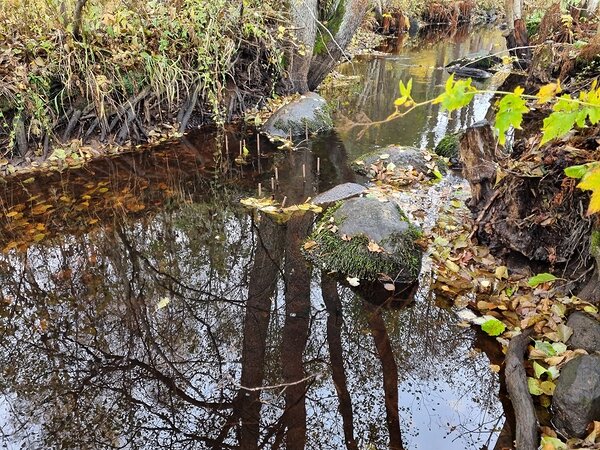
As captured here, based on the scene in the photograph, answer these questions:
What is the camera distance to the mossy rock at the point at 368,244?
4.35m

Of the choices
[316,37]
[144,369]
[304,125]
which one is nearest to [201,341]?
[144,369]

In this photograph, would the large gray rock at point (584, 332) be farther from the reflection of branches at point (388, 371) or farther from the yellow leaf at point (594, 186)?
the yellow leaf at point (594, 186)

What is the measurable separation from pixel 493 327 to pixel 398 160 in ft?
11.5

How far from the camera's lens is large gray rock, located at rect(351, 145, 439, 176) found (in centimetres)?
663

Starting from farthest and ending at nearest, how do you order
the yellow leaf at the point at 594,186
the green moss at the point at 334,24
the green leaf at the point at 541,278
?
the green moss at the point at 334,24, the green leaf at the point at 541,278, the yellow leaf at the point at 594,186

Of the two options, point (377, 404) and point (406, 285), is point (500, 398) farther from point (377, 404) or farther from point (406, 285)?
point (406, 285)

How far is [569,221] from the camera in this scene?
151 inches

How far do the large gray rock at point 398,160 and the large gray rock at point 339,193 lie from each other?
2.58 ft

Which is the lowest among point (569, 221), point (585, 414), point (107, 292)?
point (107, 292)

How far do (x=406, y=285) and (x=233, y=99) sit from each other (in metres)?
5.71

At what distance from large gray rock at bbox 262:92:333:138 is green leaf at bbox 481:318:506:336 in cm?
520

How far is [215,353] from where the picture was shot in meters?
3.63

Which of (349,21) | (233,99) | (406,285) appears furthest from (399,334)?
(349,21)

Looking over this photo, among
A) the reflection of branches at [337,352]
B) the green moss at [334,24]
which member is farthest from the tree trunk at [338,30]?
the reflection of branches at [337,352]
